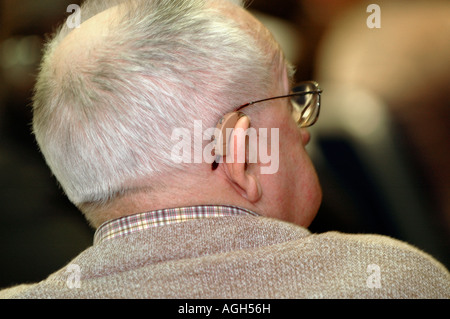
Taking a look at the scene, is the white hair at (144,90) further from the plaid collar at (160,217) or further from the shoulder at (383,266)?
the shoulder at (383,266)

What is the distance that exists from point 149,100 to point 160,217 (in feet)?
0.64

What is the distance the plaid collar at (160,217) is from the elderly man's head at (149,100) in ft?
0.07

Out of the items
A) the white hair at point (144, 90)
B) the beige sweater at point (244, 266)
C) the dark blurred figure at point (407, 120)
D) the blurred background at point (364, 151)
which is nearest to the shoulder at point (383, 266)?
the beige sweater at point (244, 266)

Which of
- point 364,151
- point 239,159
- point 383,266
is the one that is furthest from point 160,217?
point 364,151

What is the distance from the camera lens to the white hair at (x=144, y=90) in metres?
0.92

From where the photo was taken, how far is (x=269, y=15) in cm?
284

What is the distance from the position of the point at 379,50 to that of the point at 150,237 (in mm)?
1847

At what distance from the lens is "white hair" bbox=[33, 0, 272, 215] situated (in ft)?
3.01

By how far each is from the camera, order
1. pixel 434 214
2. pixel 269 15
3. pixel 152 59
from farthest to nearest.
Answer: pixel 269 15
pixel 434 214
pixel 152 59

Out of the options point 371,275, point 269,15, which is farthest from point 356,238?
point 269,15

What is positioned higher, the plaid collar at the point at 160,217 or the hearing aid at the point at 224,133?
the hearing aid at the point at 224,133

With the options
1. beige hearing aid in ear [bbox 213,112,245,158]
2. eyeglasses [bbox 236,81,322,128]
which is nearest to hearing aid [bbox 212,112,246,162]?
beige hearing aid in ear [bbox 213,112,245,158]

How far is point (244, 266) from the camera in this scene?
0.81 m

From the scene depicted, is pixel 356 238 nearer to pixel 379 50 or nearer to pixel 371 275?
pixel 371 275
